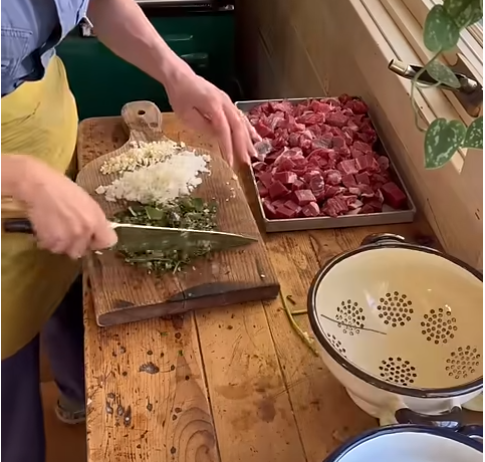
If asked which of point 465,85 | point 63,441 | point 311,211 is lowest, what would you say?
point 63,441

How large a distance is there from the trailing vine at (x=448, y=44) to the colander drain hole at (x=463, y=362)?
0.27 metres

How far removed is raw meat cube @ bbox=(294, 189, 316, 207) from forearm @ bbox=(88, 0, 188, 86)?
240 mm

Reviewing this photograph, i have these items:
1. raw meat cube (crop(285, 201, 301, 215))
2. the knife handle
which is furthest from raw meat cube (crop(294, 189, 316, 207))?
the knife handle

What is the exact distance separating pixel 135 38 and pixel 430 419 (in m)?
0.68

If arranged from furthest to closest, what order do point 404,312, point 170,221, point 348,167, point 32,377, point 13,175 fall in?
1. point 32,377
2. point 348,167
3. point 170,221
4. point 404,312
5. point 13,175

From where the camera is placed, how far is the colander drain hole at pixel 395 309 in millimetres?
843

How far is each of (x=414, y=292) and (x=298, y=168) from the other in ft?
0.93

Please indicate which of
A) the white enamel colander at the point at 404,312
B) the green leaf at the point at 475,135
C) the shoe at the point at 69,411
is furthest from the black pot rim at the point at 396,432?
the shoe at the point at 69,411

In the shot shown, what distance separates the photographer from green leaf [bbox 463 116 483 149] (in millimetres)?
591

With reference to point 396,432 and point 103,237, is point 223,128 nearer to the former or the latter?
point 103,237

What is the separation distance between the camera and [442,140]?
61cm

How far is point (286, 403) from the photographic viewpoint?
773 mm

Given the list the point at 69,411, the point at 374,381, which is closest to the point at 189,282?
the point at 374,381

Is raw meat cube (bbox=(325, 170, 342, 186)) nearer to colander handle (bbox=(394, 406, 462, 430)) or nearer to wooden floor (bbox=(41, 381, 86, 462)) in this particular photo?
colander handle (bbox=(394, 406, 462, 430))
